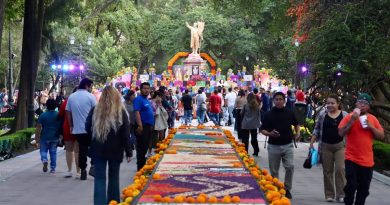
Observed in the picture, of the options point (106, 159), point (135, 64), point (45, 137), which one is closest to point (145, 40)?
point (135, 64)

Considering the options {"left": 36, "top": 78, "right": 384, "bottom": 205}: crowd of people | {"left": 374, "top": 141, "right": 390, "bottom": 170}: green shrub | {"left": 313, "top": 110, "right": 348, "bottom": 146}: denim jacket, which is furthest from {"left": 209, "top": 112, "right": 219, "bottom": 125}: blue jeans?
{"left": 313, "top": 110, "right": 348, "bottom": 146}: denim jacket

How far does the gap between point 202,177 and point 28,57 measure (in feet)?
57.8

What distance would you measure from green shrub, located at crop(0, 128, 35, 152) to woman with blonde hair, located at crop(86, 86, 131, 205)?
9.35 meters

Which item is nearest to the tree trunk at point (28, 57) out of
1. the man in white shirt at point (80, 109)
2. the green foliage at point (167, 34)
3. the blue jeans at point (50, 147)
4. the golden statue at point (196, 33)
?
the blue jeans at point (50, 147)

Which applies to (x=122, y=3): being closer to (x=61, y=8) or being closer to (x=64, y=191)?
(x=61, y=8)

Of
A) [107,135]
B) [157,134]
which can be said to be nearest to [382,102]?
[157,134]

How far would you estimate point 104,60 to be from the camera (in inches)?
2881

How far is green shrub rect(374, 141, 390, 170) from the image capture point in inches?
642

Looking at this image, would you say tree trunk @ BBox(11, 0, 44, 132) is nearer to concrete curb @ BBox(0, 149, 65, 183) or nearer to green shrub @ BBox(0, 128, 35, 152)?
green shrub @ BBox(0, 128, 35, 152)

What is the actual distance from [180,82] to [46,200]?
4927 centimetres

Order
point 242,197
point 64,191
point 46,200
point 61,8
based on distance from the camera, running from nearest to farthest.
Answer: point 242,197
point 46,200
point 64,191
point 61,8

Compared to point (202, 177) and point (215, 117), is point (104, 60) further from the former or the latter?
point (202, 177)

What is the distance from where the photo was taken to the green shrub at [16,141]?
18703mm

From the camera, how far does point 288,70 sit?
55719mm
